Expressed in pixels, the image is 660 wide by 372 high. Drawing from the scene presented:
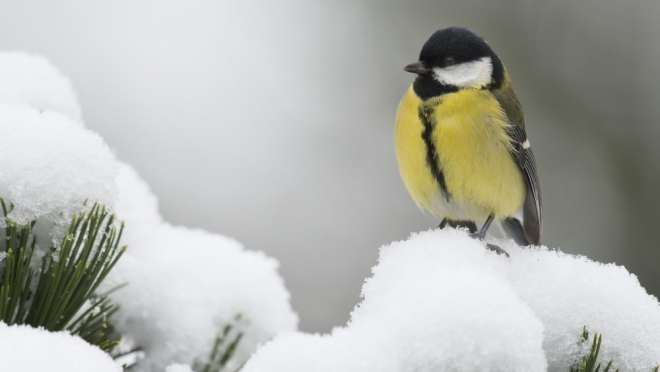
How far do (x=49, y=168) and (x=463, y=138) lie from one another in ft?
4.04

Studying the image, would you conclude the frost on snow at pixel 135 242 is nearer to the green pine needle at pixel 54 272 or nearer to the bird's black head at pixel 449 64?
the green pine needle at pixel 54 272

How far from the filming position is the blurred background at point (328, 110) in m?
5.14

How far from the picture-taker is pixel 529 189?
6.88 ft

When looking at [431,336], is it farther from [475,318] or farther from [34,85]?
[34,85]

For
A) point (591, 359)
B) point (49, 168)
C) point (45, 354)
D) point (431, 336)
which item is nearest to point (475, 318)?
point (431, 336)

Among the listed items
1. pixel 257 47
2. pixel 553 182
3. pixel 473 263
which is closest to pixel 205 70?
pixel 257 47

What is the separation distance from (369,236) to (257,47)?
192 cm

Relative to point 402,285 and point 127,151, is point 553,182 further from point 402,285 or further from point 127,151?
point 402,285

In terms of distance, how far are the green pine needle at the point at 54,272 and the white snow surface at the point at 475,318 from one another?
26cm

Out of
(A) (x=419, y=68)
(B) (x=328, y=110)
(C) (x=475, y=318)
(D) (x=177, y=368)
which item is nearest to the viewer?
(C) (x=475, y=318)

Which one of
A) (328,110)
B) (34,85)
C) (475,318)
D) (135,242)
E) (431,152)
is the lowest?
(475,318)

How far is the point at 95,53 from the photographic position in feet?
16.8

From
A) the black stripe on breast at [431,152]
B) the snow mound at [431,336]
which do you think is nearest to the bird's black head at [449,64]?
the black stripe on breast at [431,152]

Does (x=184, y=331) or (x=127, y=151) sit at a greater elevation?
(x=127, y=151)
